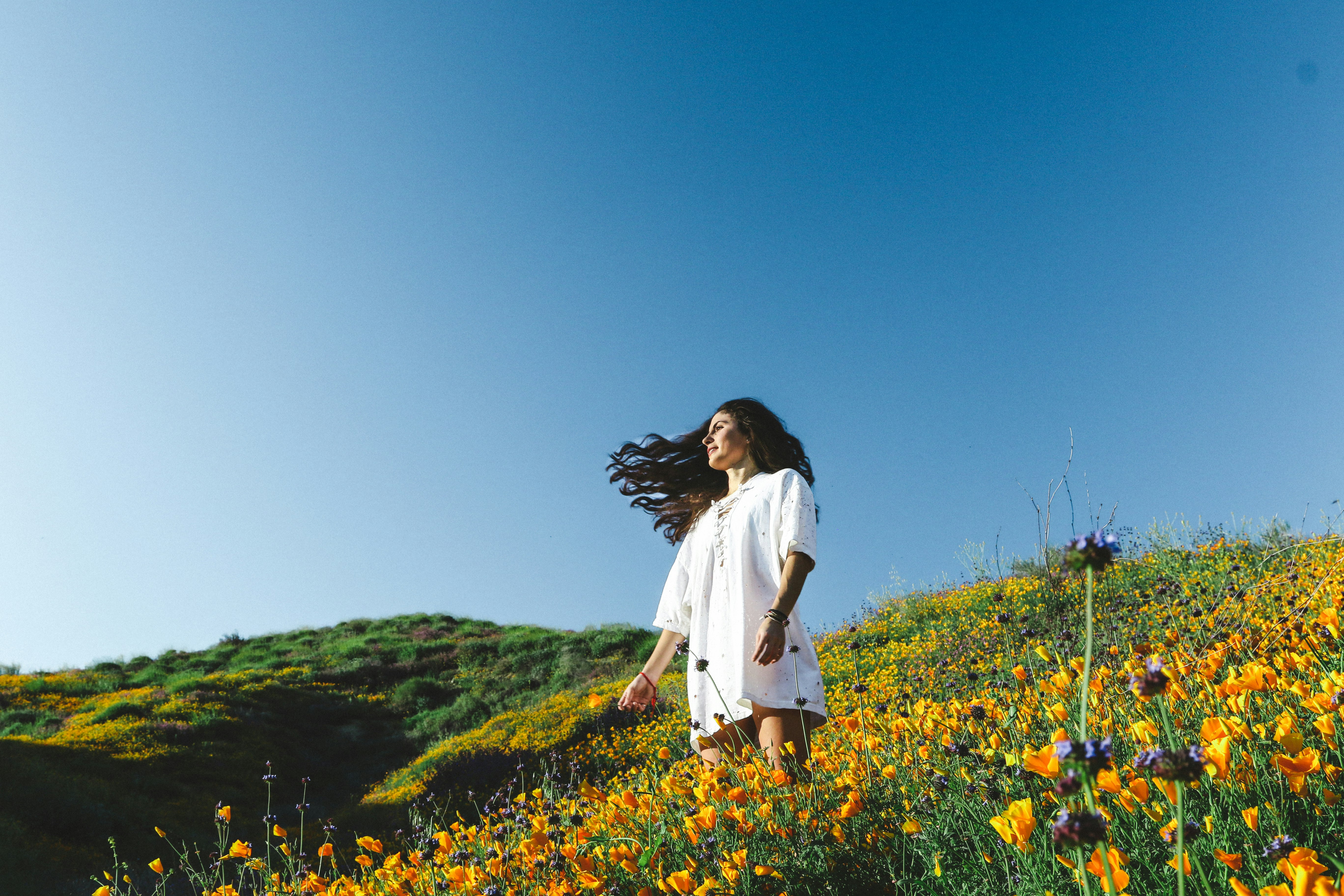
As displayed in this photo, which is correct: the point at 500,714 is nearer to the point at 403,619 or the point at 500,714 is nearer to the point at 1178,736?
the point at 403,619

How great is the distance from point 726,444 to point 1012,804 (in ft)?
7.47

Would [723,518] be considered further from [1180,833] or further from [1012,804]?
[1180,833]

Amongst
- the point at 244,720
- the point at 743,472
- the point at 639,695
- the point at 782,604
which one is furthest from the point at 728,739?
the point at 244,720

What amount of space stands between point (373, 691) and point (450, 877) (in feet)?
52.8

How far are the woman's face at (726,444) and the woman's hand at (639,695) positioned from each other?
1075 millimetres

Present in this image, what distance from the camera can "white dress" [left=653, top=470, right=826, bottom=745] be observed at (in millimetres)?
2980

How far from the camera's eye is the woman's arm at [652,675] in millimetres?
3301

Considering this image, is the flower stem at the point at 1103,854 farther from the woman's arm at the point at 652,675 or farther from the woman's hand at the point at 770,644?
the woman's arm at the point at 652,675

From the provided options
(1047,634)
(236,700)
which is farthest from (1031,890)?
(236,700)

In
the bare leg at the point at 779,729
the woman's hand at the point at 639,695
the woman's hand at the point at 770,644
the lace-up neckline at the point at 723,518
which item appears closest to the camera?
the woman's hand at the point at 770,644

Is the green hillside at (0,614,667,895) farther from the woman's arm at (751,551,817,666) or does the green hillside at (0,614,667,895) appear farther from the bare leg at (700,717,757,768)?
the woman's arm at (751,551,817,666)

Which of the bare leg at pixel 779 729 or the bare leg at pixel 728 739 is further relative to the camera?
the bare leg at pixel 728 739

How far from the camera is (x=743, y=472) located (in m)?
3.72

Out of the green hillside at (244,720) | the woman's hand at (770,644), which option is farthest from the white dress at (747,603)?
the green hillside at (244,720)
